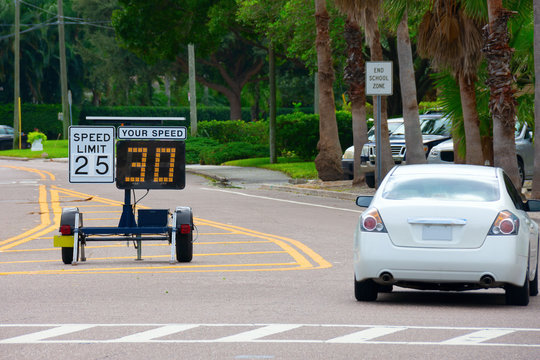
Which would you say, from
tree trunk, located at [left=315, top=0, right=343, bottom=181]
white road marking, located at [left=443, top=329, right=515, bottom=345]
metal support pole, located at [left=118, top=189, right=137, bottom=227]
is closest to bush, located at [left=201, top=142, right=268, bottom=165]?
tree trunk, located at [left=315, top=0, right=343, bottom=181]

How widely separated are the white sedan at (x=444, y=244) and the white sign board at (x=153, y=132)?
494cm

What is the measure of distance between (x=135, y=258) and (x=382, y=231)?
599 centimetres

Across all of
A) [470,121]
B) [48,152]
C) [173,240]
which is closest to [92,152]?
[173,240]

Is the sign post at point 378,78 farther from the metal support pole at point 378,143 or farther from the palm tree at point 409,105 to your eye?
the palm tree at point 409,105

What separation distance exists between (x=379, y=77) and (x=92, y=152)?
35.3 feet

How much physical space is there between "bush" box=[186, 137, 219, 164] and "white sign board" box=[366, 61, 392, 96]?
24585mm

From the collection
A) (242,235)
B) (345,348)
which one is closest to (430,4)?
(242,235)

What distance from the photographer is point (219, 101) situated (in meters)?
110

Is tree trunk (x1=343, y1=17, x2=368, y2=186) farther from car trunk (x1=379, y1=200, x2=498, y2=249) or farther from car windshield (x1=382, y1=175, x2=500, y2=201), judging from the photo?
car trunk (x1=379, y1=200, x2=498, y2=249)

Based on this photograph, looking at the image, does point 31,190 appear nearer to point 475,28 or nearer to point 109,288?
point 475,28

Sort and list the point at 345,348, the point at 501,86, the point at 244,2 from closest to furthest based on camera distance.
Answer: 1. the point at 345,348
2. the point at 501,86
3. the point at 244,2

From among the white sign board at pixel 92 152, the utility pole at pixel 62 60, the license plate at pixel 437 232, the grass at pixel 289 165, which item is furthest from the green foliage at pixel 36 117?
the license plate at pixel 437 232

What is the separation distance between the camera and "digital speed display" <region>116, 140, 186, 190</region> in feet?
49.0

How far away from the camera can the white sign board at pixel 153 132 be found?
14867mm
